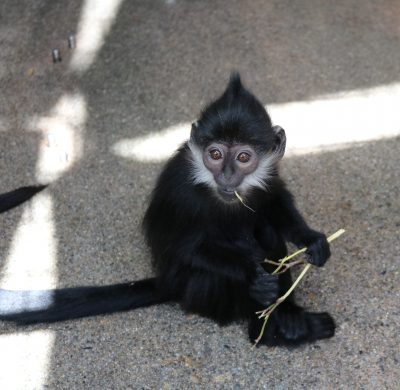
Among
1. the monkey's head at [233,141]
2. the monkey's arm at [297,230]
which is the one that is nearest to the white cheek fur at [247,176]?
the monkey's head at [233,141]

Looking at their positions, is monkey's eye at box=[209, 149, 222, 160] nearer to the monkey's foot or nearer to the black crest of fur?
the black crest of fur

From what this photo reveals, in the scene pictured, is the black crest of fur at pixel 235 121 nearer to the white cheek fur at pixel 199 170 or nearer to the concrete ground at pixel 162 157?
the white cheek fur at pixel 199 170

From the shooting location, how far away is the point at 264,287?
13.8 ft

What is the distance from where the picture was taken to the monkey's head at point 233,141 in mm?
4090

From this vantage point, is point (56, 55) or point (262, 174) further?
point (56, 55)

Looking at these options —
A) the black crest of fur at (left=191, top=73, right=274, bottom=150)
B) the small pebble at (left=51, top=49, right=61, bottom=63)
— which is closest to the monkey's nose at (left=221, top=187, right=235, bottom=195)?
the black crest of fur at (left=191, top=73, right=274, bottom=150)

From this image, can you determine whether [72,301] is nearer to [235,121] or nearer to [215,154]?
[215,154]

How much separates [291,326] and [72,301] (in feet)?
4.39

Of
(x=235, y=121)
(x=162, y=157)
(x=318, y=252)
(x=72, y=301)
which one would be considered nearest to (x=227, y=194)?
(x=235, y=121)

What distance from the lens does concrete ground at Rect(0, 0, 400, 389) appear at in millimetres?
4379

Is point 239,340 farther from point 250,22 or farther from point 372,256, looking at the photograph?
point 250,22

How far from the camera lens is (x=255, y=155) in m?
4.18

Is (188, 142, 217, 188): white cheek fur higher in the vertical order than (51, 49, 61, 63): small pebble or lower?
higher

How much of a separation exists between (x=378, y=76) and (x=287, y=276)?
2.92m
